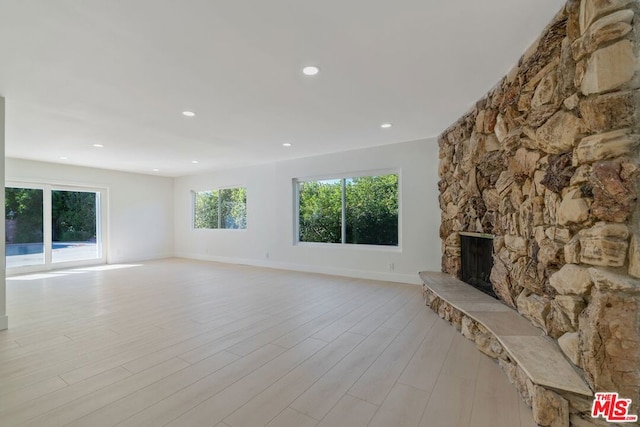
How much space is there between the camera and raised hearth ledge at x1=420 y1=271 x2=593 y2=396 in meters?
1.57

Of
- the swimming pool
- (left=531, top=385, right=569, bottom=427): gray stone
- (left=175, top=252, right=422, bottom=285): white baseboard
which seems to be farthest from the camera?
the swimming pool

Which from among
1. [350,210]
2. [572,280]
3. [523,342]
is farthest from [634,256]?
[350,210]

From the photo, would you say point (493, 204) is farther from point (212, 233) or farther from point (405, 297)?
point (212, 233)

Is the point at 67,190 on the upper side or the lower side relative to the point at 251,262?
upper

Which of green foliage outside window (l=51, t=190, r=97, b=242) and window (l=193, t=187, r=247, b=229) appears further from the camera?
window (l=193, t=187, r=247, b=229)

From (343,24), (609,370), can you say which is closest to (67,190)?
(343,24)

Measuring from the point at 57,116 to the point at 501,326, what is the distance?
→ 5270mm

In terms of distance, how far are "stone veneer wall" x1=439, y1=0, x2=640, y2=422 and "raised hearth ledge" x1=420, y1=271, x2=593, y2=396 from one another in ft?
0.26

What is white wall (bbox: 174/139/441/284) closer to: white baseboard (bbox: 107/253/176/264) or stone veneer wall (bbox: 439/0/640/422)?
white baseboard (bbox: 107/253/176/264)

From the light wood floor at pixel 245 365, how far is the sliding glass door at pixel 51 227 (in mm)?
2817

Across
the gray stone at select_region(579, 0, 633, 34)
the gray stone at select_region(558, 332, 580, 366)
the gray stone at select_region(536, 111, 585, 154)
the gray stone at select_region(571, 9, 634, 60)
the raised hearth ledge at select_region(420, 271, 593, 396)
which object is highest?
the gray stone at select_region(579, 0, 633, 34)

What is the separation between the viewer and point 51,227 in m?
6.49

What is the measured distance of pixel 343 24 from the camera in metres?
1.90

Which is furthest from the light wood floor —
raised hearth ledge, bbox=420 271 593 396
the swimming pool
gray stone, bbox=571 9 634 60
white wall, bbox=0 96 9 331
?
the swimming pool
